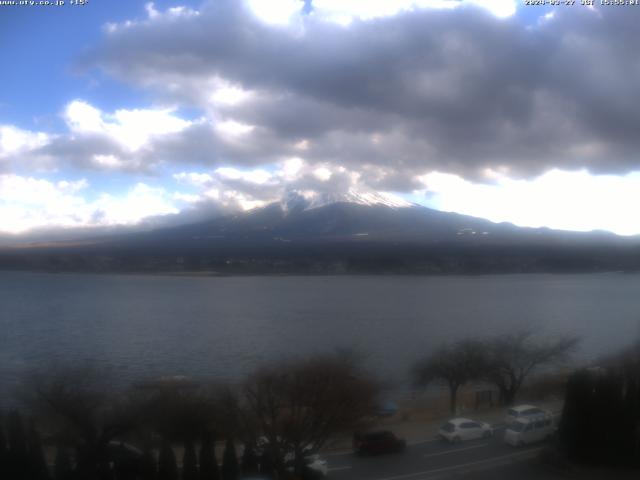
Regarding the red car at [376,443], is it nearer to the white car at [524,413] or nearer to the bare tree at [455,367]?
the white car at [524,413]

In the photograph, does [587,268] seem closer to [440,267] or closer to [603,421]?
[440,267]

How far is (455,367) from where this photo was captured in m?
10.9

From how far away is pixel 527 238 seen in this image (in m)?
36.3

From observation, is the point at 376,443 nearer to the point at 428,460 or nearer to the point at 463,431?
the point at 428,460

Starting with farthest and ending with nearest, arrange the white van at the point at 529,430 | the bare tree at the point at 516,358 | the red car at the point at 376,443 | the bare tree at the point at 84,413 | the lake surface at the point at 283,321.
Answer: the lake surface at the point at 283,321 < the bare tree at the point at 516,358 < the white van at the point at 529,430 < the red car at the point at 376,443 < the bare tree at the point at 84,413

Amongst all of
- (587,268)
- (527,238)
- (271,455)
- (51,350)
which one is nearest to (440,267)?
(527,238)

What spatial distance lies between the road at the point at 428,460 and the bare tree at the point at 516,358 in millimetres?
→ 3493

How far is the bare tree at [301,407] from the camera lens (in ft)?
20.4

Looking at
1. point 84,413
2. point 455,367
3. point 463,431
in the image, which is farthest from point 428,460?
point 455,367

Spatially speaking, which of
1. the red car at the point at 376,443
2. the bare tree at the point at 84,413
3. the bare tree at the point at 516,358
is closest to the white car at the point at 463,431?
the red car at the point at 376,443

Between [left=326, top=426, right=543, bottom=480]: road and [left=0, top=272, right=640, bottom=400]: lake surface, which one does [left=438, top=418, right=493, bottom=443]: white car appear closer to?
[left=326, top=426, right=543, bottom=480]: road

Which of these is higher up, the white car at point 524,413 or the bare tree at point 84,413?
the bare tree at point 84,413

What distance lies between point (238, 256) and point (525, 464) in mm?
41818

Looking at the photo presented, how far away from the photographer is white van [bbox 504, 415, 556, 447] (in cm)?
654
